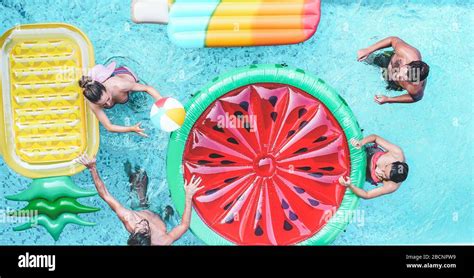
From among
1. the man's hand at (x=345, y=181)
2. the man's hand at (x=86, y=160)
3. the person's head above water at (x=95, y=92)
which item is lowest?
the man's hand at (x=345, y=181)

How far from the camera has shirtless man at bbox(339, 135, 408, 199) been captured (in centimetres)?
588

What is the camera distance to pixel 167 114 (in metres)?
5.77

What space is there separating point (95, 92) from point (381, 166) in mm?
1907

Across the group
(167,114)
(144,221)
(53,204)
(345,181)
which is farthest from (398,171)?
(53,204)

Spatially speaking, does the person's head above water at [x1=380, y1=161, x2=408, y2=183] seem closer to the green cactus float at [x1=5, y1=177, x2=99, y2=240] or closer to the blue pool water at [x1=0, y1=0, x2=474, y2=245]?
the blue pool water at [x1=0, y1=0, x2=474, y2=245]

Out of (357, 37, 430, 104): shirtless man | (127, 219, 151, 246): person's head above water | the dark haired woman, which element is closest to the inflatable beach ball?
the dark haired woman

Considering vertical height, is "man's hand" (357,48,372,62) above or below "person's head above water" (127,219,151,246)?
above

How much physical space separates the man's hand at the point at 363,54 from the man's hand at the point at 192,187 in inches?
51.4

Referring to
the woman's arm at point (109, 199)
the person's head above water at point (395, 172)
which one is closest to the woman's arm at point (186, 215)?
the woman's arm at point (109, 199)

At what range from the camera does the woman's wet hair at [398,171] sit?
5867 millimetres

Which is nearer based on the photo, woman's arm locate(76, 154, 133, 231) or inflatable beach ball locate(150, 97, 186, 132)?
inflatable beach ball locate(150, 97, 186, 132)

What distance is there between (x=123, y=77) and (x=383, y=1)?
1762 millimetres

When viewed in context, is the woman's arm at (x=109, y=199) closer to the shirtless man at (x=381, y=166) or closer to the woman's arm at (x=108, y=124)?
the woman's arm at (x=108, y=124)
